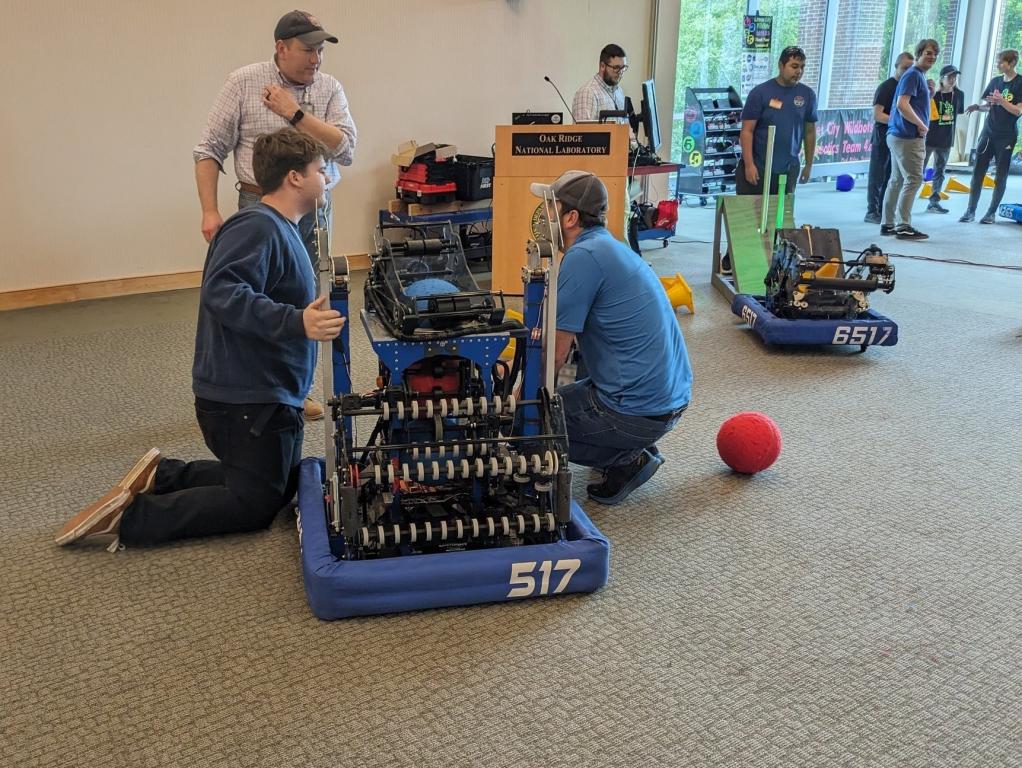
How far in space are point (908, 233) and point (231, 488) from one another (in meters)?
7.17

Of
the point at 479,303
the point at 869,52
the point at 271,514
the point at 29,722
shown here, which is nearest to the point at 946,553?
the point at 479,303

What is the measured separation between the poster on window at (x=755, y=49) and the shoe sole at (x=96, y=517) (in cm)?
968

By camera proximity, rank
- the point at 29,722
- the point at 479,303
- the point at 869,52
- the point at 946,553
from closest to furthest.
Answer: the point at 29,722 < the point at 479,303 < the point at 946,553 < the point at 869,52

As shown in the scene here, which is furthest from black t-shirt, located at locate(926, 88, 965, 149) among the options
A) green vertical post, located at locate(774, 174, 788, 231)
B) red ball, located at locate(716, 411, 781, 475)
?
red ball, located at locate(716, 411, 781, 475)

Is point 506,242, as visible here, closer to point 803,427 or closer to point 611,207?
point 611,207

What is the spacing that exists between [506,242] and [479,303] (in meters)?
2.98

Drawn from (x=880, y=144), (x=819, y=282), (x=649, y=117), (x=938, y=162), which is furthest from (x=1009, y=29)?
(x=819, y=282)

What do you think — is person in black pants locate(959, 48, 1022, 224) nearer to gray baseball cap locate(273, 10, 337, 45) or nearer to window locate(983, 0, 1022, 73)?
window locate(983, 0, 1022, 73)

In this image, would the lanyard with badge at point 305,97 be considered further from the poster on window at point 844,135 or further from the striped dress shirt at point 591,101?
the poster on window at point 844,135

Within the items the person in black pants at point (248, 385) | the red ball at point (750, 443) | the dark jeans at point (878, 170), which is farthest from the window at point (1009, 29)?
the person in black pants at point (248, 385)

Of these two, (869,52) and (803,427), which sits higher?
(869,52)

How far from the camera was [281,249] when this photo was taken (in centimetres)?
270

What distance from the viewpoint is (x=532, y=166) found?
5.46m

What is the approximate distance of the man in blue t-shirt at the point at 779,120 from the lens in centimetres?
616
